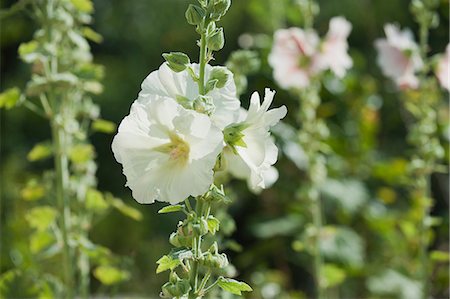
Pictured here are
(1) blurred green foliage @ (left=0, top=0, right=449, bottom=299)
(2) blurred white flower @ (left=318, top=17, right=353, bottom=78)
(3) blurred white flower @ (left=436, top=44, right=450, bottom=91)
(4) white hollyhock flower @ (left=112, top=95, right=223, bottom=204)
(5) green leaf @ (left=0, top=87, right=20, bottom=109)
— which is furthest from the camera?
(1) blurred green foliage @ (left=0, top=0, right=449, bottom=299)

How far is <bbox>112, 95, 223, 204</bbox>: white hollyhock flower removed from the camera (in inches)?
34.6

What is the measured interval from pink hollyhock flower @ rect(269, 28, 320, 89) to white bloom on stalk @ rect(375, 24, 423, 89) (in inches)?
6.8

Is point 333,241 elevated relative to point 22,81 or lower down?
lower down

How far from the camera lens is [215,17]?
919 millimetres

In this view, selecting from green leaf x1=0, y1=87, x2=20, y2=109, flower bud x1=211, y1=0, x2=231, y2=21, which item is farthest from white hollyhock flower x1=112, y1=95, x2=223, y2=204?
green leaf x1=0, y1=87, x2=20, y2=109

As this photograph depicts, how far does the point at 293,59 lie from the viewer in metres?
1.98

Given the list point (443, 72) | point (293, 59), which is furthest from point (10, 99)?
point (443, 72)

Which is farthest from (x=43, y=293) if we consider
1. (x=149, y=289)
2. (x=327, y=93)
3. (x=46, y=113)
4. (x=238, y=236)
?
(x=238, y=236)

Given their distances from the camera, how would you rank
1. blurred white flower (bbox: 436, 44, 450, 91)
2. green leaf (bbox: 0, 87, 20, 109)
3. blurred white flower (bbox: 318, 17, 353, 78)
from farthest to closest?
blurred white flower (bbox: 318, 17, 353, 78), blurred white flower (bbox: 436, 44, 450, 91), green leaf (bbox: 0, 87, 20, 109)

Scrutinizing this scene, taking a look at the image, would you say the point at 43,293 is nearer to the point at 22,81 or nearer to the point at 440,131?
the point at 440,131

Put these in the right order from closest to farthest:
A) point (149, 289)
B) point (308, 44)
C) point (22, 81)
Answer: point (308, 44), point (149, 289), point (22, 81)

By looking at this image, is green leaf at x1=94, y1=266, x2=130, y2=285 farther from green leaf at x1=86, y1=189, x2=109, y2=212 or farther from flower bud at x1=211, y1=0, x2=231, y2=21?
flower bud at x1=211, y1=0, x2=231, y2=21

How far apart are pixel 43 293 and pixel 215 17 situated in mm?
844

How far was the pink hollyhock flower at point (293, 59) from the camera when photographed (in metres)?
1.98
